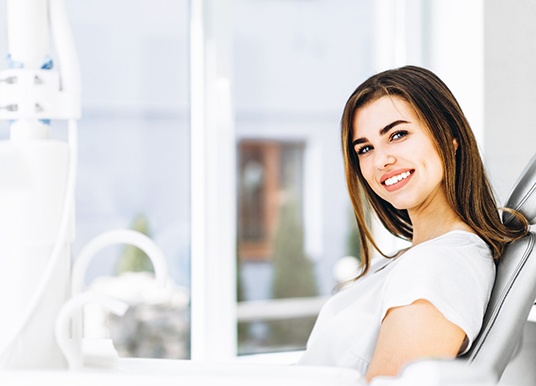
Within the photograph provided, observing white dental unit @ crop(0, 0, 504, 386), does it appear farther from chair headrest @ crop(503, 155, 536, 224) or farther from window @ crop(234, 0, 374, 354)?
window @ crop(234, 0, 374, 354)

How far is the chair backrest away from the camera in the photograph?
1.12 metres

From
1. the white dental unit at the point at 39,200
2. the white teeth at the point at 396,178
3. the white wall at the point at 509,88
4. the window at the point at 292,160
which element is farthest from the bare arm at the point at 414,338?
the window at the point at 292,160

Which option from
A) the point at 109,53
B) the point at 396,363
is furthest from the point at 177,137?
the point at 396,363

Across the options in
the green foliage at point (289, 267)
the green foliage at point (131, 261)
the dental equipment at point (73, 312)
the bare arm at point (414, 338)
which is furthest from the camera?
the green foliage at point (289, 267)

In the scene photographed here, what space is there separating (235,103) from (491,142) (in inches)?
35.2

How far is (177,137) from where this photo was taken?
2631mm

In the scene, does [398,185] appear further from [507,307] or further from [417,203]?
[507,307]

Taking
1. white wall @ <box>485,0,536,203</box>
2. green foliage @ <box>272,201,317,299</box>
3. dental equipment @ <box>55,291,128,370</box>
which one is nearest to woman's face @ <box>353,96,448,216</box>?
dental equipment @ <box>55,291,128,370</box>

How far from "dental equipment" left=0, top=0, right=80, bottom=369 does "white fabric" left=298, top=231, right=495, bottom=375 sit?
0.52 metres

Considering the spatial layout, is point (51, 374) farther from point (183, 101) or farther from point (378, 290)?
point (183, 101)

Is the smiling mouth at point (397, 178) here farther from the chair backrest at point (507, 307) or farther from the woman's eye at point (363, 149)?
the chair backrest at point (507, 307)

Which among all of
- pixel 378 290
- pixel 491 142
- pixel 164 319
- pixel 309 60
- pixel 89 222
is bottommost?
pixel 164 319

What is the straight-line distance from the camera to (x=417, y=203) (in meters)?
1.37

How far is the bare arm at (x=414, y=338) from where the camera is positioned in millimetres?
1063
